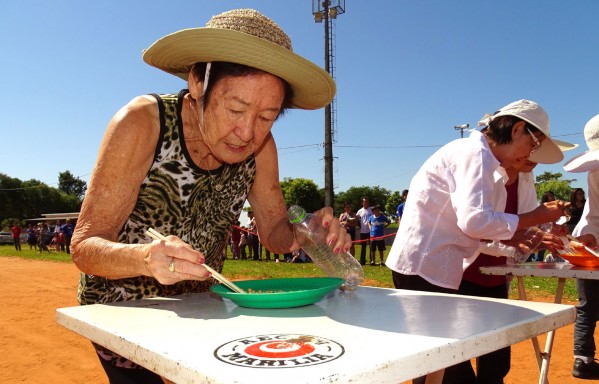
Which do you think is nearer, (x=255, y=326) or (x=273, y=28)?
(x=255, y=326)

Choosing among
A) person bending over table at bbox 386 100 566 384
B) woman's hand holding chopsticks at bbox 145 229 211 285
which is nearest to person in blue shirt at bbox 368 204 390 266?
person bending over table at bbox 386 100 566 384

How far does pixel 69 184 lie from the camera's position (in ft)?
292

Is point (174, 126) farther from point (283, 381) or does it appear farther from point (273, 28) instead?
point (283, 381)

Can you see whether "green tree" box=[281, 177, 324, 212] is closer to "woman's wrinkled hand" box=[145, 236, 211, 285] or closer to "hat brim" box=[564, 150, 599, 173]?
"hat brim" box=[564, 150, 599, 173]

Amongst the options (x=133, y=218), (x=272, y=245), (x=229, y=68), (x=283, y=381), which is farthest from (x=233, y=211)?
(x=283, y=381)

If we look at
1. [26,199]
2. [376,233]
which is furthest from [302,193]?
[376,233]

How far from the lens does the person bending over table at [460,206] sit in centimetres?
220

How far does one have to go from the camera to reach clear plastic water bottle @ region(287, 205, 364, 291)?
1.77 m

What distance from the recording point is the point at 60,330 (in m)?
5.83

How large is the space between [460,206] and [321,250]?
2.49 feet

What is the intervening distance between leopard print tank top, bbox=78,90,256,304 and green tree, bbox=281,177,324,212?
171 feet

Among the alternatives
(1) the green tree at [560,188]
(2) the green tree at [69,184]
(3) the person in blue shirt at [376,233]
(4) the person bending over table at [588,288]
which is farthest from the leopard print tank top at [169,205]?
(2) the green tree at [69,184]

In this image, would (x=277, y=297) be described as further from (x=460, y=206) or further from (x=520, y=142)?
(x=520, y=142)

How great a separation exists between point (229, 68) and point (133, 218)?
652 millimetres
